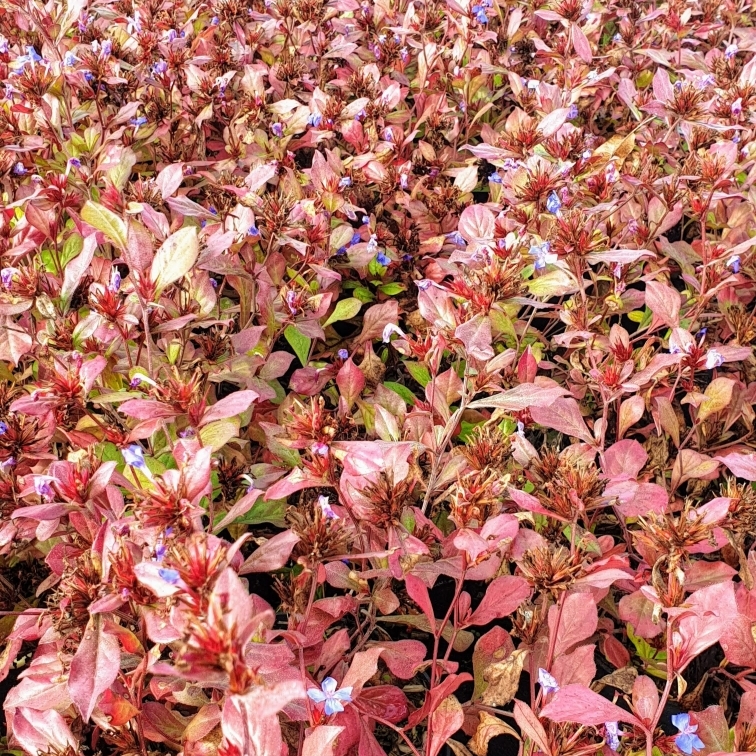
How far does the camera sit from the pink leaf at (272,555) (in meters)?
0.99

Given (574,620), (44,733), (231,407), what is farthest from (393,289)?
(44,733)

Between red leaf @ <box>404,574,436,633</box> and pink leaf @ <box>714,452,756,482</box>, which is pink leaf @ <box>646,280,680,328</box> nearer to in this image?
pink leaf @ <box>714,452,756,482</box>

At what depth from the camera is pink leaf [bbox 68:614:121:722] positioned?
833 mm

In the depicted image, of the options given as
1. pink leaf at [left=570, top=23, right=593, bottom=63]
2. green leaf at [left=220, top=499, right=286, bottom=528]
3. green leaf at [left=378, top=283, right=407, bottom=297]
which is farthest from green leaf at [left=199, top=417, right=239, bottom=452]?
pink leaf at [left=570, top=23, right=593, bottom=63]

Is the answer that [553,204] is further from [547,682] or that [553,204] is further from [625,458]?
[547,682]

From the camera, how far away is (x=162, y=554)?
848 millimetres

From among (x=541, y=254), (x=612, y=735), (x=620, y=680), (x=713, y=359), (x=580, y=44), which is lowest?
(x=620, y=680)

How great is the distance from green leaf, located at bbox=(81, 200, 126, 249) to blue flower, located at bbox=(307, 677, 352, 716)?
2.38ft

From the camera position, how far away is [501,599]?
3.60 ft

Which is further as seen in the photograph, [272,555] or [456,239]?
[456,239]

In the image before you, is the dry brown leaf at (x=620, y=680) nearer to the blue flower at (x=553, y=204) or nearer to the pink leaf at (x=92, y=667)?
the pink leaf at (x=92, y=667)

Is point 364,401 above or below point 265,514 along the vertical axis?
above

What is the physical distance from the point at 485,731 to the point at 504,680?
0.08 meters

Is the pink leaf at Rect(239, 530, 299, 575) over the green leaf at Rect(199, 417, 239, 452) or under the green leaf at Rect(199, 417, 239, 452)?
under
